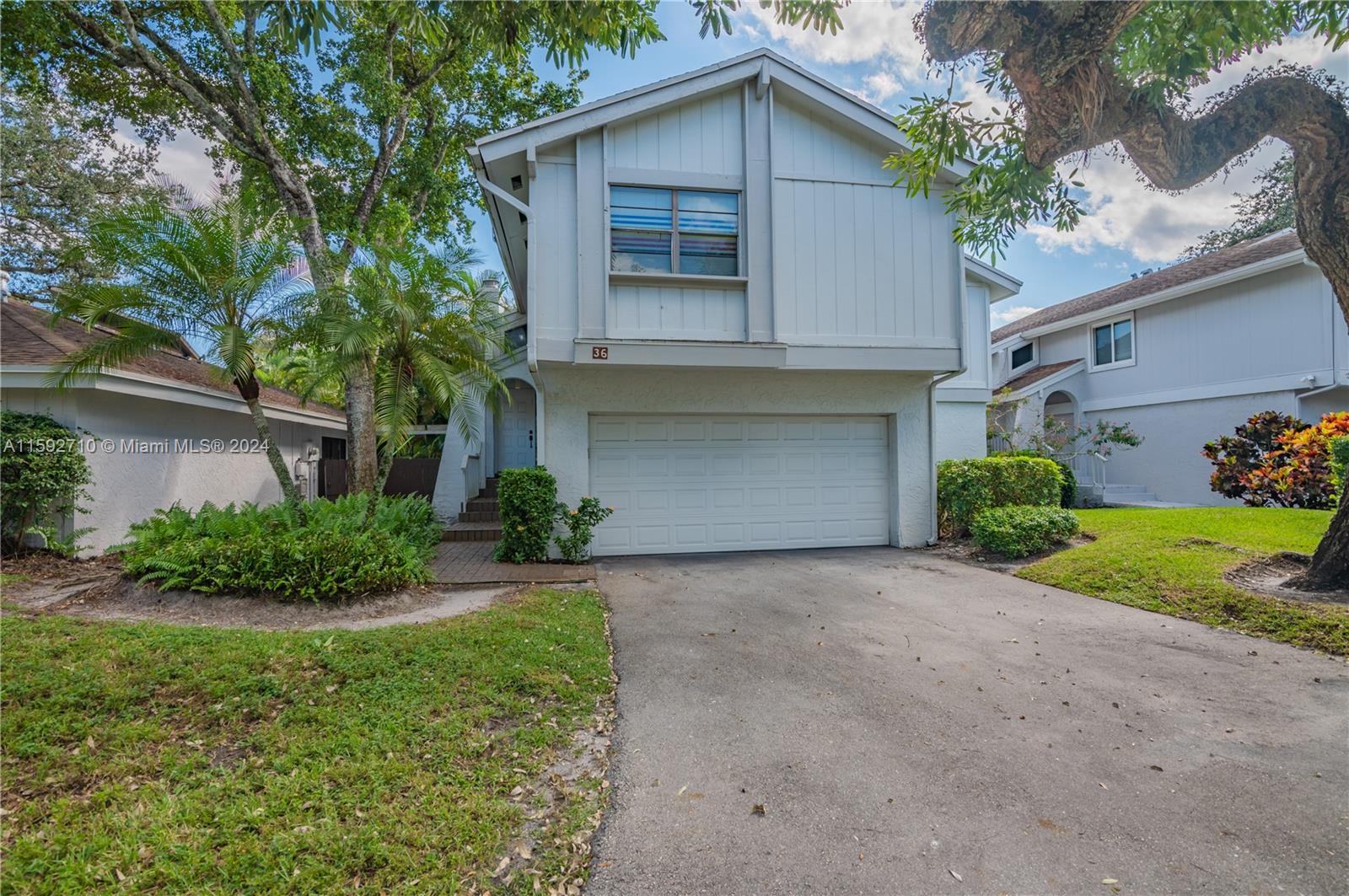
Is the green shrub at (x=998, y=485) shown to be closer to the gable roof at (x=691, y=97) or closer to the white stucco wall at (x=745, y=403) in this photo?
the white stucco wall at (x=745, y=403)

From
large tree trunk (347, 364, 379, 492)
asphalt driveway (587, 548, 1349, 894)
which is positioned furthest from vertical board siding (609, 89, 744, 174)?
asphalt driveway (587, 548, 1349, 894)

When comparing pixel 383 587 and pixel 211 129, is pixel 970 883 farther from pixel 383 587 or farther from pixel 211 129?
pixel 211 129

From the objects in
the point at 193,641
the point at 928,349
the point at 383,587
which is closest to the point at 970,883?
the point at 193,641

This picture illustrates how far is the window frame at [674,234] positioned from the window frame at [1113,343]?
1330 centimetres

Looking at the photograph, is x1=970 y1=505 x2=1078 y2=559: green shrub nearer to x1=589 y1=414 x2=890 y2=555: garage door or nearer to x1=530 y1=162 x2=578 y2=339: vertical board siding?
x1=589 y1=414 x2=890 y2=555: garage door

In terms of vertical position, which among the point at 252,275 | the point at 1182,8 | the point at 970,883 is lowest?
the point at 970,883

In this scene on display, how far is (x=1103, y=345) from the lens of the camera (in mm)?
16078

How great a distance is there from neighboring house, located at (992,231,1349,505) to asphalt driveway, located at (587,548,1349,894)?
36.2 feet

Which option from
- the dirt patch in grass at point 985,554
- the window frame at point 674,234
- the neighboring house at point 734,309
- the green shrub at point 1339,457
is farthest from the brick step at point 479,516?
the green shrub at point 1339,457

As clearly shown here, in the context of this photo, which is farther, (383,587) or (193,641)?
(383,587)

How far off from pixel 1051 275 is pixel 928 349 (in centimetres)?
611

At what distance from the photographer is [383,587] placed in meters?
6.03

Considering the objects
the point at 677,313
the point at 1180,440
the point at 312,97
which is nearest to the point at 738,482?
the point at 677,313

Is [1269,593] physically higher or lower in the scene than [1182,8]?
lower
